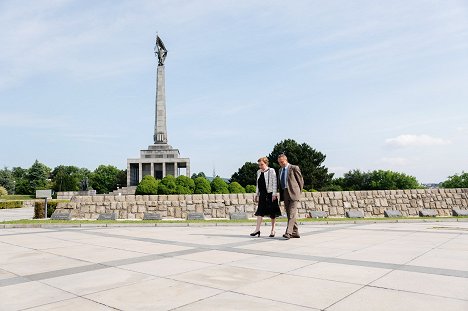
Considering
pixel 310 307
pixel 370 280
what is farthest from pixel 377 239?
pixel 310 307

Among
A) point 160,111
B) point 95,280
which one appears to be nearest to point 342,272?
point 95,280

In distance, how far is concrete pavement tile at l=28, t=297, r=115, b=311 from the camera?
319 cm

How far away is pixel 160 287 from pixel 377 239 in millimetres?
5830

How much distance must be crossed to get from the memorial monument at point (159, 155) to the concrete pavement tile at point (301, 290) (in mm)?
52375

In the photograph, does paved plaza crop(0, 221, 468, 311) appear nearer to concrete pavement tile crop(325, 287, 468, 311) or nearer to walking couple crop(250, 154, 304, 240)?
concrete pavement tile crop(325, 287, 468, 311)

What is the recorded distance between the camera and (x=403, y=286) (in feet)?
12.7

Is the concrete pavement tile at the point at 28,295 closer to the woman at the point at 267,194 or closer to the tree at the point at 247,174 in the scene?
the woman at the point at 267,194

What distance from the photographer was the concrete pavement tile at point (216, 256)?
5.49 metres

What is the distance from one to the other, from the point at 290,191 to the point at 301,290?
4.54m

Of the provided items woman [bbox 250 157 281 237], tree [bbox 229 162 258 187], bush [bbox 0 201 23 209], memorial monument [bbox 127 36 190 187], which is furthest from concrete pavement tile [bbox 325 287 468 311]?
tree [bbox 229 162 258 187]

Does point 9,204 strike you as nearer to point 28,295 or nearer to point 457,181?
point 28,295

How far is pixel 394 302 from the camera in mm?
3297

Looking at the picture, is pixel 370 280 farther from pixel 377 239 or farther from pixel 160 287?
pixel 377 239

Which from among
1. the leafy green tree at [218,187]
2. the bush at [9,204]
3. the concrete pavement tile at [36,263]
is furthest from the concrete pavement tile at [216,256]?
the bush at [9,204]
